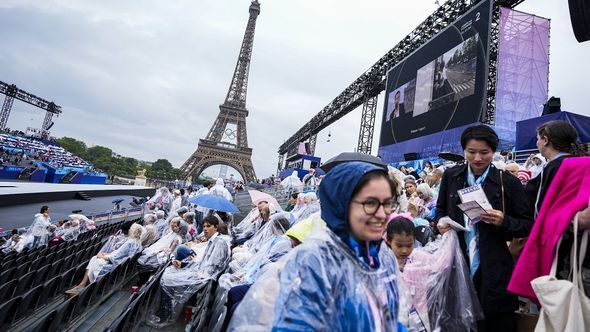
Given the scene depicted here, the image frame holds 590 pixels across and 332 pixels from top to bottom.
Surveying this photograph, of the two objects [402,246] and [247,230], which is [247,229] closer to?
[247,230]

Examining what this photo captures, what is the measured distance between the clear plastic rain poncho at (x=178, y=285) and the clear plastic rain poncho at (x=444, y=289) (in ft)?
8.20

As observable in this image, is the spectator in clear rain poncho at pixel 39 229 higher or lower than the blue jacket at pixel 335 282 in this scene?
lower

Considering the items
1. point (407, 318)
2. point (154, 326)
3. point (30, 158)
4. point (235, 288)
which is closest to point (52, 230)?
point (154, 326)

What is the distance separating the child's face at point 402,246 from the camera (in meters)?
2.04

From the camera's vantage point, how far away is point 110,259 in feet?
15.0

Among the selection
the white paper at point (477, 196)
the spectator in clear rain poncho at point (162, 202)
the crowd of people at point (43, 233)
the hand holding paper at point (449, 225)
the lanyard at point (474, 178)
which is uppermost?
the lanyard at point (474, 178)

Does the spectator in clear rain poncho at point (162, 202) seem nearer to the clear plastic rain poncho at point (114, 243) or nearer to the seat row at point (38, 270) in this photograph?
the seat row at point (38, 270)

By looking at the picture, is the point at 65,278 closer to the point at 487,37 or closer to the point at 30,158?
the point at 487,37

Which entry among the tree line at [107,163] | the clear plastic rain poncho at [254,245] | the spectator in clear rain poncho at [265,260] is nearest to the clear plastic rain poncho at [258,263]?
the spectator in clear rain poncho at [265,260]

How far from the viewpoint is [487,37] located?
10250mm

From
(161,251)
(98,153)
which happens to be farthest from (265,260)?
(98,153)

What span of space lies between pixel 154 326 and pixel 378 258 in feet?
11.2

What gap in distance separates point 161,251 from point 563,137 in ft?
16.2

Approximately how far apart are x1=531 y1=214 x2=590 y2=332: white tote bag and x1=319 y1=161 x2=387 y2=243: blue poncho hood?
0.90 metres
